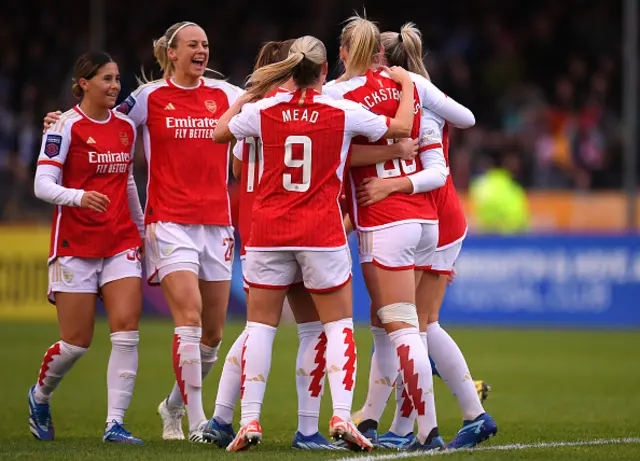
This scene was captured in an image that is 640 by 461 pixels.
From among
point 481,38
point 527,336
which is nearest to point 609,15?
point 481,38

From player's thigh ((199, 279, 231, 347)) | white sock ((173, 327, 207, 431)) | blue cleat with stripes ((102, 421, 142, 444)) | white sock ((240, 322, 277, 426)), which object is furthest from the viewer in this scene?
player's thigh ((199, 279, 231, 347))

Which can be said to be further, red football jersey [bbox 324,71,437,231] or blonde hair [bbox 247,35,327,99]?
red football jersey [bbox 324,71,437,231]

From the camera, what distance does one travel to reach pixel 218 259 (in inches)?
313

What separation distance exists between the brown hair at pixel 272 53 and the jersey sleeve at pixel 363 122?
0.68 metres

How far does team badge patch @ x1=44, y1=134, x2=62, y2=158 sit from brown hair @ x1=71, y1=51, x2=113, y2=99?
0.34 meters

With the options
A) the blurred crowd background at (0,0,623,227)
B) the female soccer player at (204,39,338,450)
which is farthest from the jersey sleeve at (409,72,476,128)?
the blurred crowd background at (0,0,623,227)

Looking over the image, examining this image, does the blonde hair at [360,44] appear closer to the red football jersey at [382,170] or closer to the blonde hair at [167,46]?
the red football jersey at [382,170]

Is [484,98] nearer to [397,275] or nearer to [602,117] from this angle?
[602,117]

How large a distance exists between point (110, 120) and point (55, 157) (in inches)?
17.7

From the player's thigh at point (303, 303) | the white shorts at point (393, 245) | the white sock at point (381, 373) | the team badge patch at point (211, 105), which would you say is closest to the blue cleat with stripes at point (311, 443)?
the white sock at point (381, 373)

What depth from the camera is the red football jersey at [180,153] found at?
7.79 metres

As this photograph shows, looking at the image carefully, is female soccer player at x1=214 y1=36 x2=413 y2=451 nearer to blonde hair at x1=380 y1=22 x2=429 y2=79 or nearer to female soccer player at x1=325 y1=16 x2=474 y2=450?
female soccer player at x1=325 y1=16 x2=474 y2=450

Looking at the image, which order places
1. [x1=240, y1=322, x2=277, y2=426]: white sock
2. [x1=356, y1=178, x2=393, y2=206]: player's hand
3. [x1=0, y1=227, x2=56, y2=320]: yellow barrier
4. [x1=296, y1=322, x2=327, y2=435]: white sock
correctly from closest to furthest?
[x1=240, y1=322, x2=277, y2=426]: white sock → [x1=356, y1=178, x2=393, y2=206]: player's hand → [x1=296, y1=322, x2=327, y2=435]: white sock → [x1=0, y1=227, x2=56, y2=320]: yellow barrier

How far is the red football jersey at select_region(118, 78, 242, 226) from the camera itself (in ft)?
25.6
